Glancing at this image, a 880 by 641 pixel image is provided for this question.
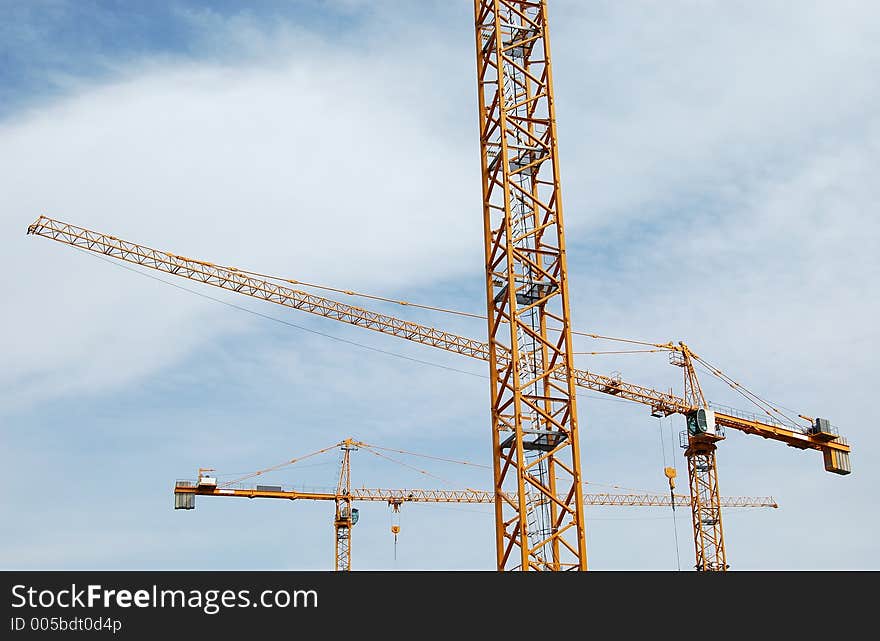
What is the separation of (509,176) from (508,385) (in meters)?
8.61

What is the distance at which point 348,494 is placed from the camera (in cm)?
11506
